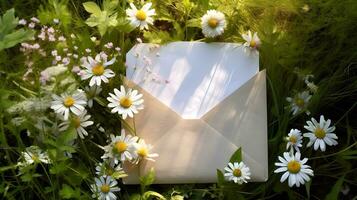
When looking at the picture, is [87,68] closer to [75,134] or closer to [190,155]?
[75,134]

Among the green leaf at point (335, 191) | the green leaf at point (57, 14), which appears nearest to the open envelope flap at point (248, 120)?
the green leaf at point (335, 191)

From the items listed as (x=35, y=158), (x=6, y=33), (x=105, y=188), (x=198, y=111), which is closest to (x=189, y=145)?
Answer: (x=198, y=111)

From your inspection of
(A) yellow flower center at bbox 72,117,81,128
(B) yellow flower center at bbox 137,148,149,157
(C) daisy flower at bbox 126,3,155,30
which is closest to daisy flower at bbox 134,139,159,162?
(B) yellow flower center at bbox 137,148,149,157

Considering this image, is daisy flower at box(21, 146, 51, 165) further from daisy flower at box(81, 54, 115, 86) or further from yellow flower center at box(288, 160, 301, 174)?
yellow flower center at box(288, 160, 301, 174)

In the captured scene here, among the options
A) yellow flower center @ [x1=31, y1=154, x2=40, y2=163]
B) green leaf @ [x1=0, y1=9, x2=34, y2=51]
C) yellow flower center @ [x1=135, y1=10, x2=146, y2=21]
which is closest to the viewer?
green leaf @ [x1=0, y1=9, x2=34, y2=51]

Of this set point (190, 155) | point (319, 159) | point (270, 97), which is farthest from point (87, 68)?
point (319, 159)

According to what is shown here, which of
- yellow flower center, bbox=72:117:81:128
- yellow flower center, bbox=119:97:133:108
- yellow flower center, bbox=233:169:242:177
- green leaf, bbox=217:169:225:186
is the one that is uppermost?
yellow flower center, bbox=119:97:133:108

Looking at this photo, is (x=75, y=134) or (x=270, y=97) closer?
(x=75, y=134)
